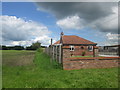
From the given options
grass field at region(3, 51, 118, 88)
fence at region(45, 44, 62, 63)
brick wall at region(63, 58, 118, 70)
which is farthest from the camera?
fence at region(45, 44, 62, 63)

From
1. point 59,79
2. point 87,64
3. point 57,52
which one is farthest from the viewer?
point 57,52

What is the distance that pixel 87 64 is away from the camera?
6.11 metres

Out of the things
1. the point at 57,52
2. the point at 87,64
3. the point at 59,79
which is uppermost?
the point at 57,52

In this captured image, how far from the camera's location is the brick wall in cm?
581

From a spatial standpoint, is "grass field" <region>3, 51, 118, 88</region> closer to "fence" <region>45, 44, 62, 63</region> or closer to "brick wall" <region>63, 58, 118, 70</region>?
"brick wall" <region>63, 58, 118, 70</region>

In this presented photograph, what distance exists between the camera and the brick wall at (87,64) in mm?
5813

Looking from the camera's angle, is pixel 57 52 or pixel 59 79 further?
pixel 57 52

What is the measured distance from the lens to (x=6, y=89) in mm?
3139

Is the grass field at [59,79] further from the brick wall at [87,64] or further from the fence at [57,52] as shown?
the fence at [57,52]

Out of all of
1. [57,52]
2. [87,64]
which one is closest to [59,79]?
[87,64]

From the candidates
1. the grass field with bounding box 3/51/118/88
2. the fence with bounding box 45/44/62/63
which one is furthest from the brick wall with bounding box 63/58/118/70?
the fence with bounding box 45/44/62/63

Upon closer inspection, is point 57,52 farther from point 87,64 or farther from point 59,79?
point 59,79

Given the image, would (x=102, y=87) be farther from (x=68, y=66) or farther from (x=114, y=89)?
(x=68, y=66)

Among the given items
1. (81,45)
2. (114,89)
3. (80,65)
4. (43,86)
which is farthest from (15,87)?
(81,45)
